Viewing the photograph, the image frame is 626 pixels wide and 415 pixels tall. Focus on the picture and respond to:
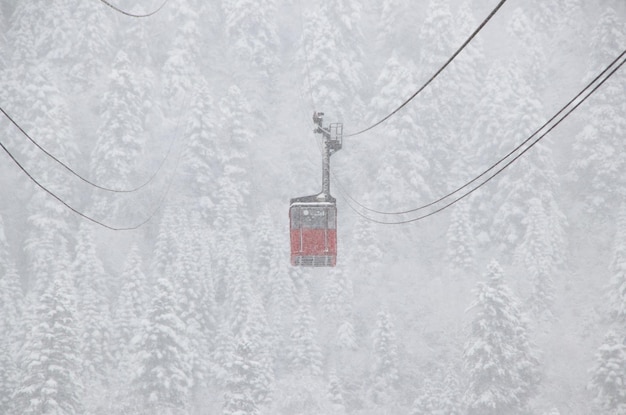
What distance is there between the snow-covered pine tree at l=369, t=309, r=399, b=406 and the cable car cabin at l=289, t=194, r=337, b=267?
97.6ft

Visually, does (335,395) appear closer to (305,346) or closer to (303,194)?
(305,346)

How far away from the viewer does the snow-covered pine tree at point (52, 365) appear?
117ft

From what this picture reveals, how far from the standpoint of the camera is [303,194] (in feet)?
209

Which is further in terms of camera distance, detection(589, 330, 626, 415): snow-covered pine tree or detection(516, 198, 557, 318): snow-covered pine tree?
detection(516, 198, 557, 318): snow-covered pine tree

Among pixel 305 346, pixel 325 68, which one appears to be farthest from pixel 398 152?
pixel 305 346

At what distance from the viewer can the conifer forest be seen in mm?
43938

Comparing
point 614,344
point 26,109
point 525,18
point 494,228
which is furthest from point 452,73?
point 26,109

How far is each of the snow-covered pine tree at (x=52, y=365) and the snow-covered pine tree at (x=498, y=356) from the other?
23.9 m

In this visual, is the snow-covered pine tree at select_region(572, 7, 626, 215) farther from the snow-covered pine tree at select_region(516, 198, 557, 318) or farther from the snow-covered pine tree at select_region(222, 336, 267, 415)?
the snow-covered pine tree at select_region(222, 336, 267, 415)

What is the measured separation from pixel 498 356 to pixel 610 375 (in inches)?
260

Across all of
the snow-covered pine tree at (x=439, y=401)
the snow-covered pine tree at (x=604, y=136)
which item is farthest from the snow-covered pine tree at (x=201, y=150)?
the snow-covered pine tree at (x=604, y=136)

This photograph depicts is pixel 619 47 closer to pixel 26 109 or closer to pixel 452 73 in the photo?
pixel 452 73

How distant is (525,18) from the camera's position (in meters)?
74.4

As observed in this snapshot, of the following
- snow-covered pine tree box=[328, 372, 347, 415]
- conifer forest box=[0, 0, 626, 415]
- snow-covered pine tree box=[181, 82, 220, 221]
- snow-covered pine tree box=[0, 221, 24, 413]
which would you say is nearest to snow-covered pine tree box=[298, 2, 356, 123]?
conifer forest box=[0, 0, 626, 415]
